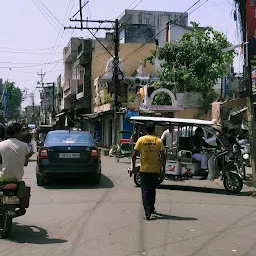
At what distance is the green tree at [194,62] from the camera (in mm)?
28281

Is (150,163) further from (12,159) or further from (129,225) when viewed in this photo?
(12,159)

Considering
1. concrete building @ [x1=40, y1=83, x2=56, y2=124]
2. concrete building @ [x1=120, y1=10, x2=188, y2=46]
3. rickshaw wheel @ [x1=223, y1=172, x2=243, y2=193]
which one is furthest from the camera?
concrete building @ [x1=40, y1=83, x2=56, y2=124]

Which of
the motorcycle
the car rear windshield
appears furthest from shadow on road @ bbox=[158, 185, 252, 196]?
the motorcycle

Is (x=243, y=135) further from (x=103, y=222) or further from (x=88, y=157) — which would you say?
(x=103, y=222)

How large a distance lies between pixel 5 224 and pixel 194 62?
77.7 feet

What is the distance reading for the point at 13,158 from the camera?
6.51 metres

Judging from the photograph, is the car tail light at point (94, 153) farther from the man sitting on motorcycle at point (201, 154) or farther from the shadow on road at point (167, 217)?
the shadow on road at point (167, 217)

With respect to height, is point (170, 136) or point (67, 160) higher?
point (170, 136)

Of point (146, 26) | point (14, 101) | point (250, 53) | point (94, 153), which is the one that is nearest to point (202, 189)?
point (94, 153)

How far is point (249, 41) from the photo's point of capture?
11.5 meters

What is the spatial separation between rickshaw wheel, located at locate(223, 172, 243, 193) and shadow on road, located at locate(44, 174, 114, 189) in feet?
10.4

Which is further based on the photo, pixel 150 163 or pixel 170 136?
pixel 170 136

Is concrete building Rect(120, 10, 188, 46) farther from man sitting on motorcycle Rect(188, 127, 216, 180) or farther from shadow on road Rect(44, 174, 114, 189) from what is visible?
man sitting on motorcycle Rect(188, 127, 216, 180)

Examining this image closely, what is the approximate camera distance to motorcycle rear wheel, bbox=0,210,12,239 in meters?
6.30
